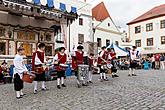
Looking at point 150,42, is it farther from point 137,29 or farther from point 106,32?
point 106,32

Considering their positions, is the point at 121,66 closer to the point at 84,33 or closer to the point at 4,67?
the point at 84,33

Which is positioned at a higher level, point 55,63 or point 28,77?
point 55,63

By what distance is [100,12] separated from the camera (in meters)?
43.6

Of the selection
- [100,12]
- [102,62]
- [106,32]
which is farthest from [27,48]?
[100,12]

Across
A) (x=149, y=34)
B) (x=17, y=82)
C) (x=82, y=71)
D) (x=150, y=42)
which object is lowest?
(x=17, y=82)

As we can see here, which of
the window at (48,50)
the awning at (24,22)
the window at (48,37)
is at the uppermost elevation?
the awning at (24,22)

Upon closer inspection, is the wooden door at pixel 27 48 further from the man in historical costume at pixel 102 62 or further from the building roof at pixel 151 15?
the building roof at pixel 151 15

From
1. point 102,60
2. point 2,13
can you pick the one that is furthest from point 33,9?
point 102,60

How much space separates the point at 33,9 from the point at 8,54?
322cm

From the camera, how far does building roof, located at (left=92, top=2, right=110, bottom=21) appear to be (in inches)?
1674

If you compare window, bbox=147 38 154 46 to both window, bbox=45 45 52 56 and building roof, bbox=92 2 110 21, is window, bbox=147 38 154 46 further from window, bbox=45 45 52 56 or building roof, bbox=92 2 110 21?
window, bbox=45 45 52 56

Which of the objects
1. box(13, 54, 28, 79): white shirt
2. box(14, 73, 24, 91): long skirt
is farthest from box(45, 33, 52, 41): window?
box(14, 73, 24, 91): long skirt

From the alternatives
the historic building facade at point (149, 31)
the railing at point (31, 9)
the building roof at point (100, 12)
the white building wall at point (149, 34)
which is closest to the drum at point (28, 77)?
the railing at point (31, 9)

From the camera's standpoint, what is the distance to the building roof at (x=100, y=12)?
42.5m
